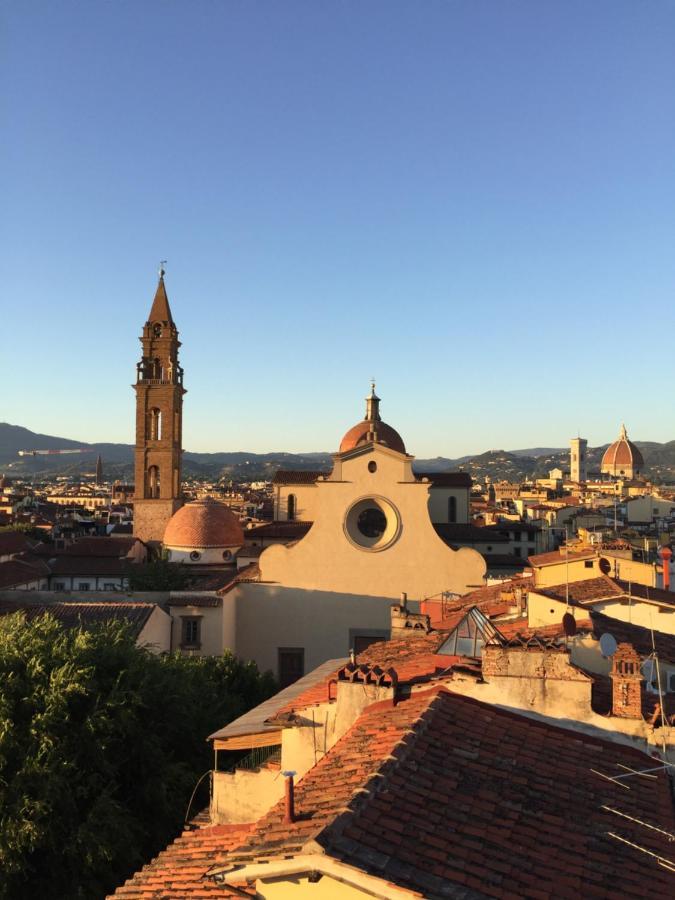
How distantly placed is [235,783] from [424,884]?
13.2 ft

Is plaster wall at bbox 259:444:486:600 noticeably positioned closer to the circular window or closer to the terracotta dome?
the circular window

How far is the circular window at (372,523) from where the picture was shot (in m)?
29.1

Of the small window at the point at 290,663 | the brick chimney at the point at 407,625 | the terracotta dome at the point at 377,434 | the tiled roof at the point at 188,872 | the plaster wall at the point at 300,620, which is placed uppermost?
the terracotta dome at the point at 377,434

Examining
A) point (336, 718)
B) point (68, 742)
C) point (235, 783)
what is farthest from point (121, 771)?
point (336, 718)

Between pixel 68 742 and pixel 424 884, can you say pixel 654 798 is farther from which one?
pixel 68 742

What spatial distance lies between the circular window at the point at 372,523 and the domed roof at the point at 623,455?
411 feet

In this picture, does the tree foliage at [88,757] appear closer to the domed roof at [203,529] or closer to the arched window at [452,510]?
the domed roof at [203,529]

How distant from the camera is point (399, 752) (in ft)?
21.5

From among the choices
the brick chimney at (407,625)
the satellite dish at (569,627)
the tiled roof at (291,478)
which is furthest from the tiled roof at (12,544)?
the satellite dish at (569,627)

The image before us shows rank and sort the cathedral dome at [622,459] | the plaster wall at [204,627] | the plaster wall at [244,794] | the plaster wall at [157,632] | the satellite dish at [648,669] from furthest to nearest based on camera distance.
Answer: the cathedral dome at [622,459] → the plaster wall at [204,627] → the plaster wall at [157,632] → the satellite dish at [648,669] → the plaster wall at [244,794]

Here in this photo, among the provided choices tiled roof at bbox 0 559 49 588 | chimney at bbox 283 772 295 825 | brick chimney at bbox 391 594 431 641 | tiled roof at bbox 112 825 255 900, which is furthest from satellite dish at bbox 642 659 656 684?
tiled roof at bbox 0 559 49 588

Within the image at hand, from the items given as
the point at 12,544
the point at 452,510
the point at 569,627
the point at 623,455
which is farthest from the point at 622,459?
the point at 569,627

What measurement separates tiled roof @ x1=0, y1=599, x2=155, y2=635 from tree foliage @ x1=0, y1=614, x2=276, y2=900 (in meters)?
6.06

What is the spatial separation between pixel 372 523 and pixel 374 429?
594 inches
